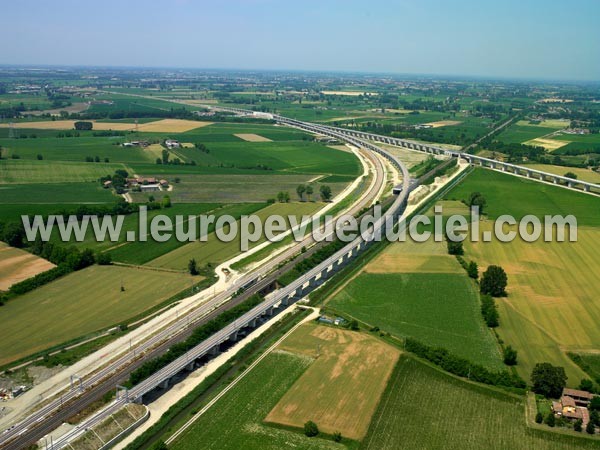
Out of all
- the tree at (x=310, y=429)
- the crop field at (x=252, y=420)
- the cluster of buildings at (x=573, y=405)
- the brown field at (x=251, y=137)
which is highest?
the brown field at (x=251, y=137)

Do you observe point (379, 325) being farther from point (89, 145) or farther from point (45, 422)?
point (89, 145)

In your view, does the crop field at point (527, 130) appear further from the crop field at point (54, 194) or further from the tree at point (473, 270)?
the crop field at point (54, 194)

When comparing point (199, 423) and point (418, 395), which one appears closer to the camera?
point (199, 423)

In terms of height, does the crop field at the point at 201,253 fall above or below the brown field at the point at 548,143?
below

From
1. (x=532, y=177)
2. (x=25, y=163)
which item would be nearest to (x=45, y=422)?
(x=25, y=163)

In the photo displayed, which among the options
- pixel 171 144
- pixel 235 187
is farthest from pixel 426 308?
pixel 171 144

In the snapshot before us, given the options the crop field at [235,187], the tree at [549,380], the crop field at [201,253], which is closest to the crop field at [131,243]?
the crop field at [201,253]
